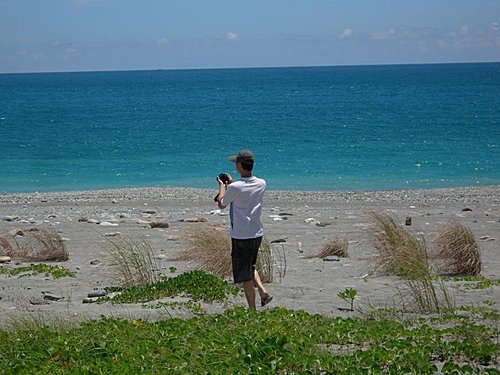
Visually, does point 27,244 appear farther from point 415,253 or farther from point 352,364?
point 352,364

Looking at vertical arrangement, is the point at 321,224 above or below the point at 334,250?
below

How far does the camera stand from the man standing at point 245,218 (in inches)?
349

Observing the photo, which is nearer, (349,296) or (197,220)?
(349,296)

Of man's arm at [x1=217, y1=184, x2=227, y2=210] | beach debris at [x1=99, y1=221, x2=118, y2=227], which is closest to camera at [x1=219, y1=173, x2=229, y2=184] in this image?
man's arm at [x1=217, y1=184, x2=227, y2=210]

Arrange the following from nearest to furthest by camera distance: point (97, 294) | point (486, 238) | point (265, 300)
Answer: point (265, 300), point (97, 294), point (486, 238)

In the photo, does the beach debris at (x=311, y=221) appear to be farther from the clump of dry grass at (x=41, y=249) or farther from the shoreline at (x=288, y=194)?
the shoreline at (x=288, y=194)

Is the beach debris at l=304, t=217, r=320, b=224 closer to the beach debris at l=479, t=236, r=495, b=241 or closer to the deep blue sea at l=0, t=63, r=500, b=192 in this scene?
the beach debris at l=479, t=236, r=495, b=241

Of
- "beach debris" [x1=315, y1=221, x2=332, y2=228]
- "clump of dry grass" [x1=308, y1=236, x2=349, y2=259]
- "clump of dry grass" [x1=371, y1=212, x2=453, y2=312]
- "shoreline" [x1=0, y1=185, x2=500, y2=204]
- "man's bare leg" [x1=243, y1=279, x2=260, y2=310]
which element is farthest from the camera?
"shoreline" [x1=0, y1=185, x2=500, y2=204]

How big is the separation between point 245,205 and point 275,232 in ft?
24.5

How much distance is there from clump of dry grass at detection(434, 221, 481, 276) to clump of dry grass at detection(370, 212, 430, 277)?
1.17 feet

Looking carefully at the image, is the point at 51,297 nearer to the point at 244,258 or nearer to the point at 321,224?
the point at 244,258

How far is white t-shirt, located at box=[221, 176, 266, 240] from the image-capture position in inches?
349

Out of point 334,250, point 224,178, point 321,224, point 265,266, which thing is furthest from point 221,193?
point 321,224

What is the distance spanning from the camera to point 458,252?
11.7m
